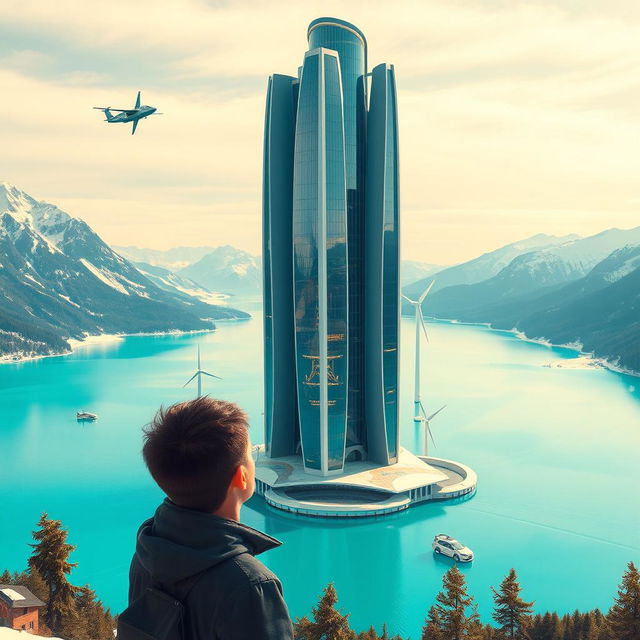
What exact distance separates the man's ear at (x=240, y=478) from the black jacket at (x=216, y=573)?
0.65 ft

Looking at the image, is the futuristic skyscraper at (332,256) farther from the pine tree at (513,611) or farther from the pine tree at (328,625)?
the pine tree at (328,625)

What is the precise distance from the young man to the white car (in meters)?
37.5

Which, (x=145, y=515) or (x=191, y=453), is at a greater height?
(x=191, y=453)

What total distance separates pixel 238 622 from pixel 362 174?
4701 centimetres

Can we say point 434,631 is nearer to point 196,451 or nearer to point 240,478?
point 240,478

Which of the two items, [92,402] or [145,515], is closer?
[145,515]

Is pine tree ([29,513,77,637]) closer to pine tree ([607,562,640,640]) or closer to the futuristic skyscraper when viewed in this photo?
pine tree ([607,562,640,640])

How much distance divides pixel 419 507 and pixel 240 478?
4452cm

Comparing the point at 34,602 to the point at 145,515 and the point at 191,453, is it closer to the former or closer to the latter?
the point at 145,515

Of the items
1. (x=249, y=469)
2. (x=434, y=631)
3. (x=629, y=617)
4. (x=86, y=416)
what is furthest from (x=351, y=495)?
(x=249, y=469)

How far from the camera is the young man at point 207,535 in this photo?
106 inches

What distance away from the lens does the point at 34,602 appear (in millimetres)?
23453

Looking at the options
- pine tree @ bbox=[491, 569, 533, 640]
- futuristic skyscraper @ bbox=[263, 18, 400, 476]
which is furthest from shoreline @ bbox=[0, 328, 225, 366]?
pine tree @ bbox=[491, 569, 533, 640]

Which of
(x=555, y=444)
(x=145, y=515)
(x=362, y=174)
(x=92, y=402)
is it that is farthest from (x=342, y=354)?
(x=92, y=402)
